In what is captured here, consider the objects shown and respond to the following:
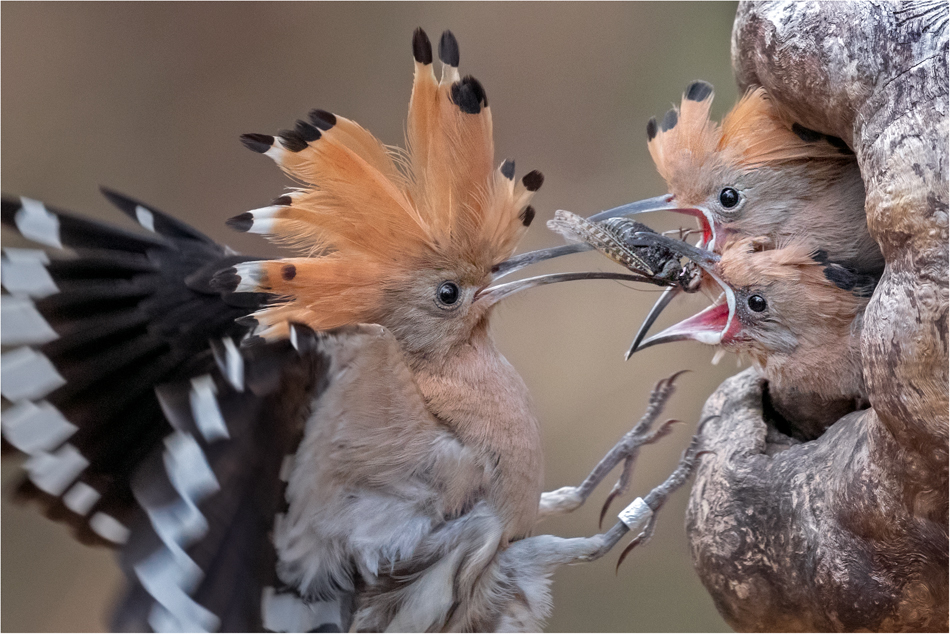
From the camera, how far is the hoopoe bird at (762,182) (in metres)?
1.08

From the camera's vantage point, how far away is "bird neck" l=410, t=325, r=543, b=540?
1095mm

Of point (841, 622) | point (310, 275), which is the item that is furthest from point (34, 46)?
point (841, 622)

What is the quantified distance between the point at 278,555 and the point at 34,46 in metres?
1.68

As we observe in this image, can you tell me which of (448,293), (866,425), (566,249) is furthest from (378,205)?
(866,425)

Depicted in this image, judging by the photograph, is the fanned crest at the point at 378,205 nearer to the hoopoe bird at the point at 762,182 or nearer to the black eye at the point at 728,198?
the hoopoe bird at the point at 762,182

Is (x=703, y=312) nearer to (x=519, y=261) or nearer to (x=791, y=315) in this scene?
(x=791, y=315)

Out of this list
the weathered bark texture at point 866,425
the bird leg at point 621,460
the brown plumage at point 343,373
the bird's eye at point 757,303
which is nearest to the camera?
the weathered bark texture at point 866,425

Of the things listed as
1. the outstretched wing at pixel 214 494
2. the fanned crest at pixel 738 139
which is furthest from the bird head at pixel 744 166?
the outstretched wing at pixel 214 494

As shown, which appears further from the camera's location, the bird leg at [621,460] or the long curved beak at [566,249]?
the bird leg at [621,460]

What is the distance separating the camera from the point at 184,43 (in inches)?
84.0

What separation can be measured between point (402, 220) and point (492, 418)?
29 centimetres

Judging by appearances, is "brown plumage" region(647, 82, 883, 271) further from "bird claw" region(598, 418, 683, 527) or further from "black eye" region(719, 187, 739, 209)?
"bird claw" region(598, 418, 683, 527)

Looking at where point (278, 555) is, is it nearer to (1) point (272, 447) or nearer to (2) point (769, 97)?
(1) point (272, 447)

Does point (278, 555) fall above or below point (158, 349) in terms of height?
→ below
